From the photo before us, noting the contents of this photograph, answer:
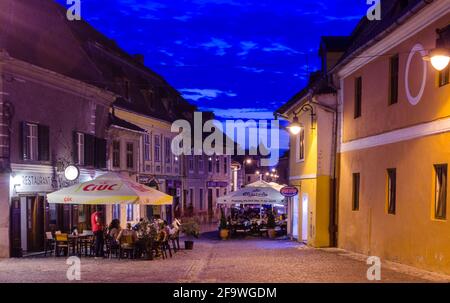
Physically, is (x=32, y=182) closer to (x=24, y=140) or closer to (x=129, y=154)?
(x=24, y=140)

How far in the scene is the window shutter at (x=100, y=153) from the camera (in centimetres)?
2616

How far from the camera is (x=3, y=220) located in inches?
750

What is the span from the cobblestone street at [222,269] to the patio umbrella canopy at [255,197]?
35.8 feet

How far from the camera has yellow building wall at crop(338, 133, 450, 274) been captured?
1320cm

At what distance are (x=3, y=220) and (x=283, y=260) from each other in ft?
29.2

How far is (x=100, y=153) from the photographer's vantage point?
26.6 m

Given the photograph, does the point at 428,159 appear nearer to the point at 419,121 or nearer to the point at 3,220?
the point at 419,121

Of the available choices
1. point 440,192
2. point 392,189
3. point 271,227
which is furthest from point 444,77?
point 271,227

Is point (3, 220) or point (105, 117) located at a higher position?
point (105, 117)

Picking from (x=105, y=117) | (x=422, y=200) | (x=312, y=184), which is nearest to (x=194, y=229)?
(x=312, y=184)

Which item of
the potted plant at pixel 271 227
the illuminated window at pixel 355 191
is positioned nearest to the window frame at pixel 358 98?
the illuminated window at pixel 355 191

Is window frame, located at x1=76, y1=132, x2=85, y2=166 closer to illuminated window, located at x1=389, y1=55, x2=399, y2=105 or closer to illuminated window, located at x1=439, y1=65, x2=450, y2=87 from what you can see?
illuminated window, located at x1=389, y1=55, x2=399, y2=105

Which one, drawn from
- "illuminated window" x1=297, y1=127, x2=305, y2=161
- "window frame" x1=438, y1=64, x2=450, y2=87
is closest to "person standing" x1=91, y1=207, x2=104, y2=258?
"illuminated window" x1=297, y1=127, x2=305, y2=161
